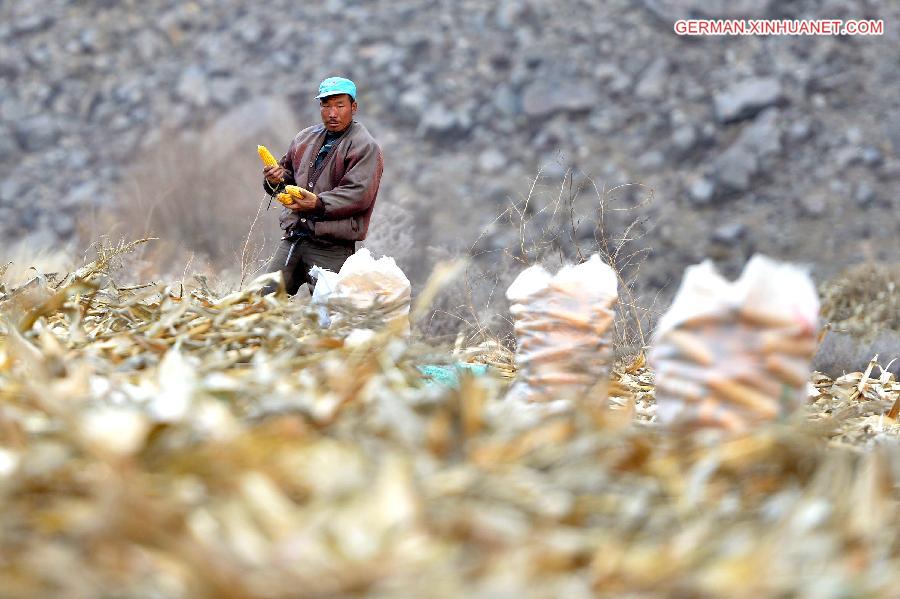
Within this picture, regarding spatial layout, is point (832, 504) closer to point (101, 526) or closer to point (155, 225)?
point (101, 526)

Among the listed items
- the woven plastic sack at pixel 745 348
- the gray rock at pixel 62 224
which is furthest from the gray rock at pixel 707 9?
the woven plastic sack at pixel 745 348

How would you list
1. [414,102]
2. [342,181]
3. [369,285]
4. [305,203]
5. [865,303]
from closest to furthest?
[369,285]
[305,203]
[342,181]
[865,303]
[414,102]

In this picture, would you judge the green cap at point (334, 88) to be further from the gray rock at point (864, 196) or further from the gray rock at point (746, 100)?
the gray rock at point (746, 100)

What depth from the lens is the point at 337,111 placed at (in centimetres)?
478

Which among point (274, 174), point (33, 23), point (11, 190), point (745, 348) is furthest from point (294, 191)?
point (33, 23)

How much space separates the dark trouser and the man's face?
1.65ft

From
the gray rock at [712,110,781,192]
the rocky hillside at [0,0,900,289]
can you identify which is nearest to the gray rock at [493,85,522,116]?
the rocky hillside at [0,0,900,289]

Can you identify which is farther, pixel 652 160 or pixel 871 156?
pixel 652 160

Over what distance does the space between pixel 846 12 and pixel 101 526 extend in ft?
60.8

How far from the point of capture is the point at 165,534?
3.47ft

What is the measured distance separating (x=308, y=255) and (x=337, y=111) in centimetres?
64

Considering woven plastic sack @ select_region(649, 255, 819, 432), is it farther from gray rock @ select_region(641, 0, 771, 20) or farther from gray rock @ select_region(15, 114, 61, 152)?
gray rock @ select_region(15, 114, 61, 152)

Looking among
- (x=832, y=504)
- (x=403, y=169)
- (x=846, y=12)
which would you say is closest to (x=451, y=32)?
(x=403, y=169)

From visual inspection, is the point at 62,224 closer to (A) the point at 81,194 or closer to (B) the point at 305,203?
(A) the point at 81,194
